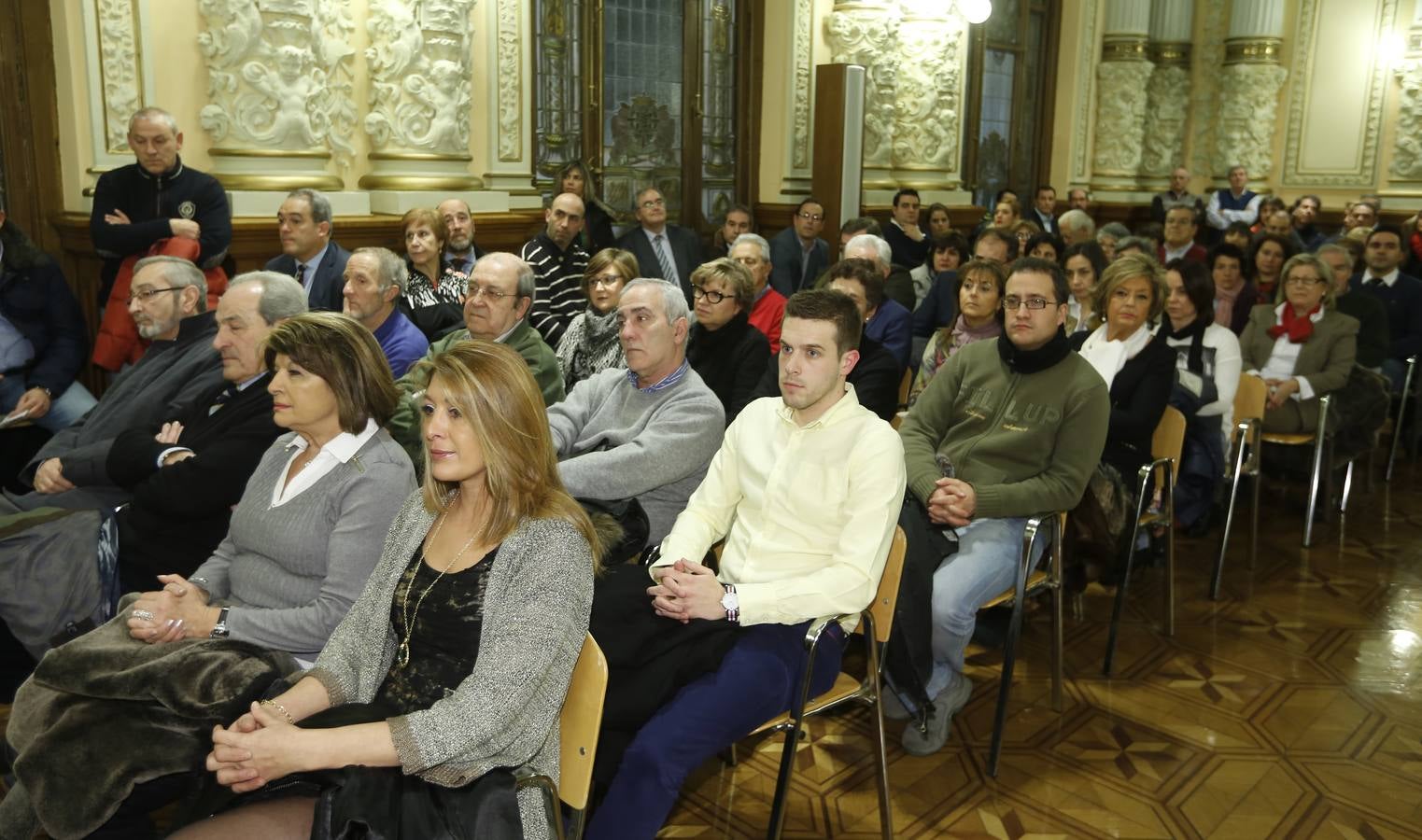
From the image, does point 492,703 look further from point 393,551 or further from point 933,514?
point 933,514

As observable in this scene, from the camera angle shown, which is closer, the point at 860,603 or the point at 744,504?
the point at 860,603

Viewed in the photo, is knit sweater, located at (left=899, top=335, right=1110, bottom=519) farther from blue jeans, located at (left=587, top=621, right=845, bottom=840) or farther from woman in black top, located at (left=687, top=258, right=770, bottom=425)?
blue jeans, located at (left=587, top=621, right=845, bottom=840)

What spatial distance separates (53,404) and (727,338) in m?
2.52

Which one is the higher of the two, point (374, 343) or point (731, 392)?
point (374, 343)

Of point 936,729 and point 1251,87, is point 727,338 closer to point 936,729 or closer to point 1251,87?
point 936,729

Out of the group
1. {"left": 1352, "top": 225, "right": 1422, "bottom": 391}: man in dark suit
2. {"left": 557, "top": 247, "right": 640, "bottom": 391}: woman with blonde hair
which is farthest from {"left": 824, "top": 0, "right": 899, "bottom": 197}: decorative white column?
{"left": 557, "top": 247, "right": 640, "bottom": 391}: woman with blonde hair

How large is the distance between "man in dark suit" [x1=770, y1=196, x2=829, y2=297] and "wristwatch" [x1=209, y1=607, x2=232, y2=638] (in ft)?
16.4

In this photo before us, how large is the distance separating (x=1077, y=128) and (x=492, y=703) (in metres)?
10.2

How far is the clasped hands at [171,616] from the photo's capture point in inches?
86.5

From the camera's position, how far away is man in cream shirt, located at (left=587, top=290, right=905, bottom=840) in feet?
7.14

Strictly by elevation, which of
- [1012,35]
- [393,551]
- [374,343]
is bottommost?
[393,551]

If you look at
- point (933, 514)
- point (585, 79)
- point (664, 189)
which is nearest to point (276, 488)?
point (933, 514)

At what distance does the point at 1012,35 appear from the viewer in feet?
33.3

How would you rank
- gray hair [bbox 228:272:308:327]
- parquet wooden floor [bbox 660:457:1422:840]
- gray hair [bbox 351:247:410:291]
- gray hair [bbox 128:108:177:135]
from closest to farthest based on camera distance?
parquet wooden floor [bbox 660:457:1422:840], gray hair [bbox 228:272:308:327], gray hair [bbox 351:247:410:291], gray hair [bbox 128:108:177:135]
